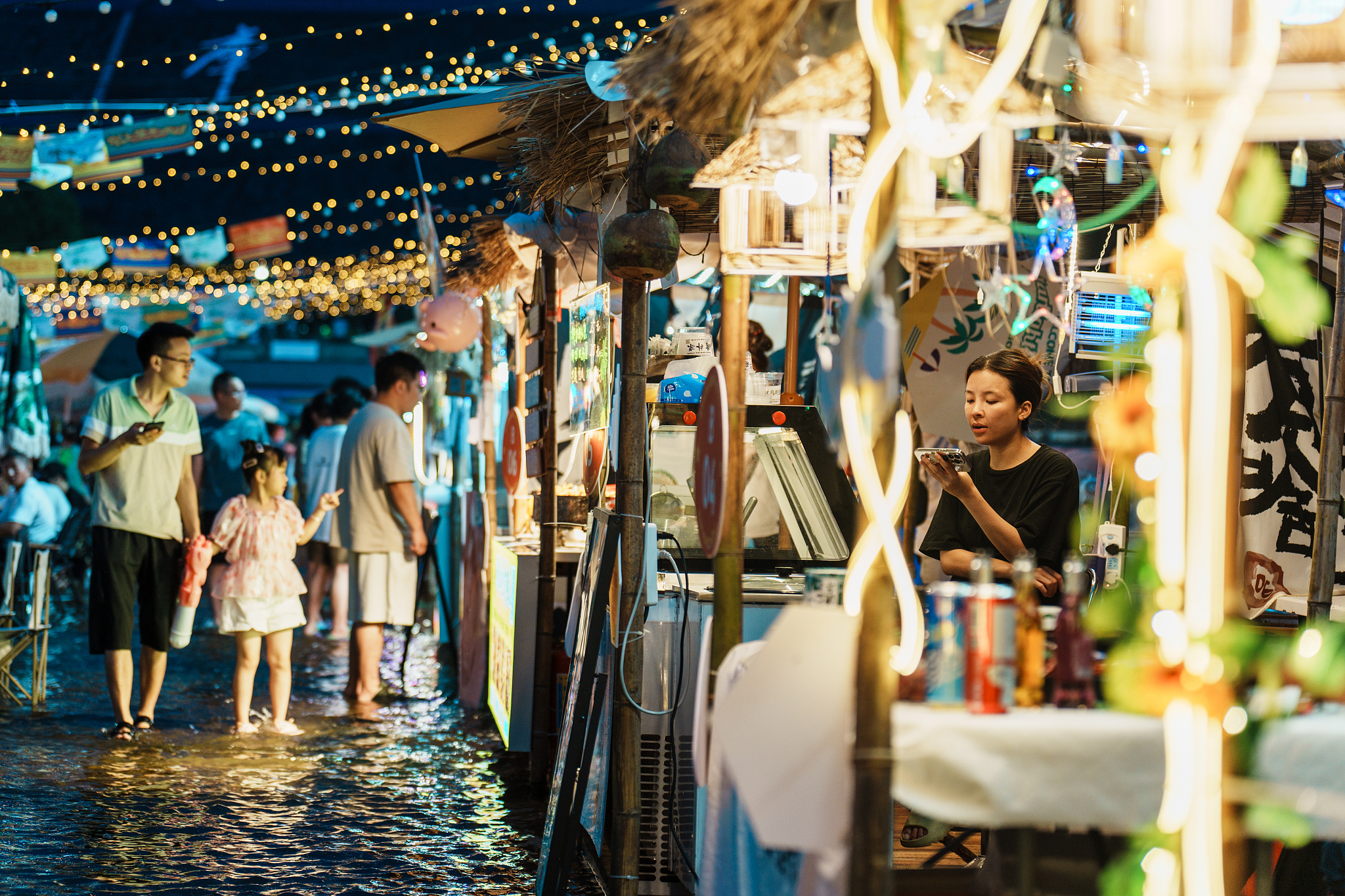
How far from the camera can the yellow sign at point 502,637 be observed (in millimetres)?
6129

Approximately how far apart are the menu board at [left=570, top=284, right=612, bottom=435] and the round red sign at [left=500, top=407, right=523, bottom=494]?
919mm

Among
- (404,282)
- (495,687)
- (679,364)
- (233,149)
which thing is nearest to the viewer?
(679,364)

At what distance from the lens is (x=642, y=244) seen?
13.0 feet

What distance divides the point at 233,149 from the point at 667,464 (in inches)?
249

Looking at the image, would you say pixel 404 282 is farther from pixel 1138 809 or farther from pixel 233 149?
pixel 1138 809

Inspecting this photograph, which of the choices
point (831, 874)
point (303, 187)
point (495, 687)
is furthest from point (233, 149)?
point (831, 874)

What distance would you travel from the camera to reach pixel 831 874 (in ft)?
8.16

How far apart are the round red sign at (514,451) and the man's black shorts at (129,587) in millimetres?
1832

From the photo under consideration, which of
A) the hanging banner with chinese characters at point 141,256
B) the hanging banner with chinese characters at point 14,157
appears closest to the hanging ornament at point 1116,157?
the hanging banner with chinese characters at point 14,157

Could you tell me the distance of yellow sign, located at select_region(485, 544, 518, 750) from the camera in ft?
20.1

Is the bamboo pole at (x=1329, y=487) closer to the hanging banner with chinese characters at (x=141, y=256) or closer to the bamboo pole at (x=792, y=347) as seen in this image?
the bamboo pole at (x=792, y=347)

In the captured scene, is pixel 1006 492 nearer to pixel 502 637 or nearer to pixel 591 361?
pixel 591 361

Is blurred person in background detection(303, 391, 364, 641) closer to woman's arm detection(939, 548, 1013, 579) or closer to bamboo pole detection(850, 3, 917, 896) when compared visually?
woman's arm detection(939, 548, 1013, 579)

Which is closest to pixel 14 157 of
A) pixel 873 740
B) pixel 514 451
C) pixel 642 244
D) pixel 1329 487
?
pixel 514 451
